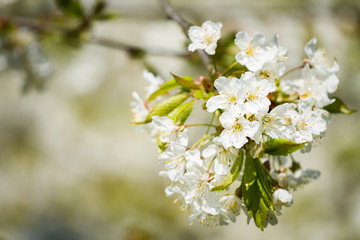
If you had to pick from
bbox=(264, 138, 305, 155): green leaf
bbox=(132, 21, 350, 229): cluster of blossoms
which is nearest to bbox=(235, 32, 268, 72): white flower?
bbox=(132, 21, 350, 229): cluster of blossoms

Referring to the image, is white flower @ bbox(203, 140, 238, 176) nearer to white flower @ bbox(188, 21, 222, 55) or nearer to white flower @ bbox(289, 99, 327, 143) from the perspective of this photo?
white flower @ bbox(289, 99, 327, 143)

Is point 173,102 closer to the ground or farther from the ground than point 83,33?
closer to the ground

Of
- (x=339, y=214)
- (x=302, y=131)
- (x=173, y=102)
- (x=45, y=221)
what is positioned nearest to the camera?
(x=302, y=131)

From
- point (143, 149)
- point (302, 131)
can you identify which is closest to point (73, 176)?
point (143, 149)

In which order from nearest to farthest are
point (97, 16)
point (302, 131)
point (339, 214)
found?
point (302, 131) → point (97, 16) → point (339, 214)

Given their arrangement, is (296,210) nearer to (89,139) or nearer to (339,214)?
(339,214)
